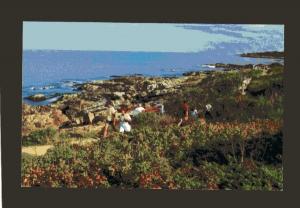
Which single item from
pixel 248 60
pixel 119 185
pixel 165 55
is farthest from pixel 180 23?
pixel 119 185

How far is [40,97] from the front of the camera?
33.6 feet

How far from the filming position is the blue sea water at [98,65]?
10.2 meters

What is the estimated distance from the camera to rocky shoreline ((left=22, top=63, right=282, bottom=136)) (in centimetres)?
1016

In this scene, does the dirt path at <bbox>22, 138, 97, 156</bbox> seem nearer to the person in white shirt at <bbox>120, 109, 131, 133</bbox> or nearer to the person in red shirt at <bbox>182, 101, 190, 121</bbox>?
the person in white shirt at <bbox>120, 109, 131, 133</bbox>

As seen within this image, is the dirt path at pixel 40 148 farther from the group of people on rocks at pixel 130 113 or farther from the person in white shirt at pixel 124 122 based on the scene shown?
the person in white shirt at pixel 124 122

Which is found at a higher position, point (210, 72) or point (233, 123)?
point (210, 72)

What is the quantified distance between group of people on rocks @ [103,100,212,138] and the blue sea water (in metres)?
0.49

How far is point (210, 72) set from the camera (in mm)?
10164

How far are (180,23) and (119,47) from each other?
38.1 inches

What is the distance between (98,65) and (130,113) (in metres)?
0.85

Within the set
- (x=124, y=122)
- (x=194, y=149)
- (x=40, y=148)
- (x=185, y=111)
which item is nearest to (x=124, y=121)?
(x=124, y=122)

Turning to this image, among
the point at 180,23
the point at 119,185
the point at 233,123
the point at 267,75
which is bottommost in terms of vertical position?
the point at 119,185

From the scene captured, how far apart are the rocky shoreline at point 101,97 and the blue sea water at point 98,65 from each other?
90 mm

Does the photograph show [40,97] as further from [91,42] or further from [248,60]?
[248,60]
